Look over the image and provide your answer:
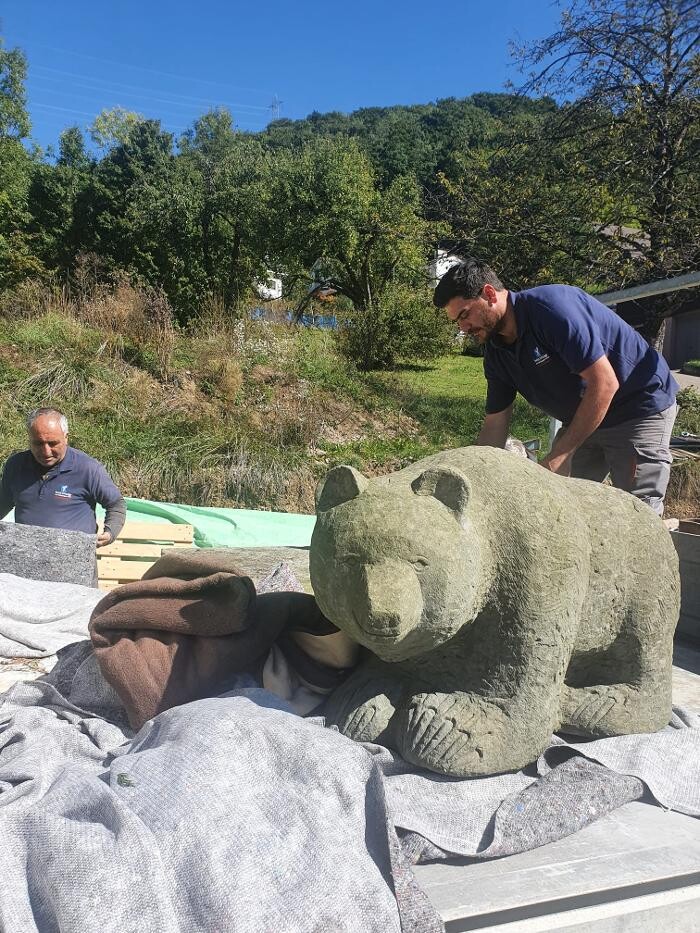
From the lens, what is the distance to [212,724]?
177cm

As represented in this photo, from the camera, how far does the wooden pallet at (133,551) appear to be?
436cm

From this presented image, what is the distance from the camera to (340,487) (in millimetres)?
1835

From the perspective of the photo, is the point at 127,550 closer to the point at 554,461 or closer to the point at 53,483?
the point at 53,483

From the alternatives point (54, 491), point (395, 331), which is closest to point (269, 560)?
point (54, 491)

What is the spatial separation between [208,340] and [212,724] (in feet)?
27.5

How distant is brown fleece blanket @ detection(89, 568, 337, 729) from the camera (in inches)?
82.3

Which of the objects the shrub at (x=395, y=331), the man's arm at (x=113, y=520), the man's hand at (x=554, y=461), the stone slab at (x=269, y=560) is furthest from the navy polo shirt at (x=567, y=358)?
the shrub at (x=395, y=331)

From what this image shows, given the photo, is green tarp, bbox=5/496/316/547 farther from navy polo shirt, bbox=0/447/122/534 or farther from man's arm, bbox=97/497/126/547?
navy polo shirt, bbox=0/447/122/534

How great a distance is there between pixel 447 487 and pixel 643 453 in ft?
5.25

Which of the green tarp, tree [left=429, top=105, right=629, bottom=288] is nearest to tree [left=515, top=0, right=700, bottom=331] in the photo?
tree [left=429, top=105, right=629, bottom=288]

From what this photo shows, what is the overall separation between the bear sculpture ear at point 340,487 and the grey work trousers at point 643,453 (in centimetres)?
170

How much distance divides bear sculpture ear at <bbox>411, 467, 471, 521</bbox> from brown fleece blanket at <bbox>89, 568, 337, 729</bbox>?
60 centimetres

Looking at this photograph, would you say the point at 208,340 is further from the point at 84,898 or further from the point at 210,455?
the point at 84,898

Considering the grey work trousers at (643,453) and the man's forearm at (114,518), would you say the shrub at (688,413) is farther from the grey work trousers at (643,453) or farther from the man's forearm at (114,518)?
the man's forearm at (114,518)
